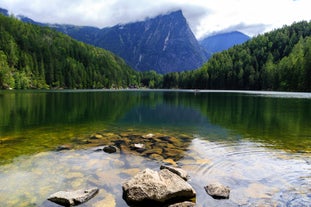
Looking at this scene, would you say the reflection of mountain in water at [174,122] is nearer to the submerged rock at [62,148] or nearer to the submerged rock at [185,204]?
the submerged rock at [62,148]

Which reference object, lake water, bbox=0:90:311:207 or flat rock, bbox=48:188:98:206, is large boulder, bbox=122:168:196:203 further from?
flat rock, bbox=48:188:98:206

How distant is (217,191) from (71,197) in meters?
6.67

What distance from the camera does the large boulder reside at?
11.1m

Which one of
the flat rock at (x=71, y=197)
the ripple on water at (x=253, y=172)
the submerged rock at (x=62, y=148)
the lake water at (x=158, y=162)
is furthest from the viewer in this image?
the submerged rock at (x=62, y=148)

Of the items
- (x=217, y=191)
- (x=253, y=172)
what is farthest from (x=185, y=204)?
(x=253, y=172)

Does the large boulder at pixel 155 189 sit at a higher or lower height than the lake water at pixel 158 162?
higher

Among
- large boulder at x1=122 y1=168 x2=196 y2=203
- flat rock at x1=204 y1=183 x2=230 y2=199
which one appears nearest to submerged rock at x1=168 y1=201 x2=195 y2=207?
large boulder at x1=122 y1=168 x2=196 y2=203

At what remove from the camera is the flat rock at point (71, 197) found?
1093cm

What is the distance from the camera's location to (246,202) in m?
11.5

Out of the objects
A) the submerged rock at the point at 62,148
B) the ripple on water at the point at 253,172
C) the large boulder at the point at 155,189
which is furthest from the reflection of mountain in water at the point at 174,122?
the large boulder at the point at 155,189

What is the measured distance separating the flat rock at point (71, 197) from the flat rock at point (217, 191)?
5.55m

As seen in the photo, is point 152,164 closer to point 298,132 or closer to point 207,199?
point 207,199

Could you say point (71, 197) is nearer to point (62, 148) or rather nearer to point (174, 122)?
point (62, 148)

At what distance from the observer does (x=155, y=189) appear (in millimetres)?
11219
